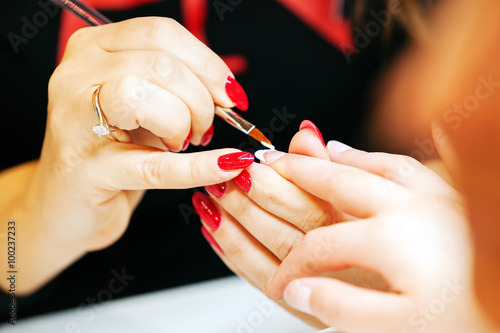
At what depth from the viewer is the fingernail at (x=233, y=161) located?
0.38 m

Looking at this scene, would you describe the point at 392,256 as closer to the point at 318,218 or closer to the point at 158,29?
the point at 318,218

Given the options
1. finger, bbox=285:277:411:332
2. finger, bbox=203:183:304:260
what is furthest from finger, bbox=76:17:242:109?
finger, bbox=285:277:411:332

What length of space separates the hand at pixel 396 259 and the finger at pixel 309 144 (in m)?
0.08

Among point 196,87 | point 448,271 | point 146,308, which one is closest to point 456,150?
point 448,271

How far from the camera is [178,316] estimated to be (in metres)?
0.61

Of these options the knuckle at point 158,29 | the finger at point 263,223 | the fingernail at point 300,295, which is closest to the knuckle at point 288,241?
the finger at point 263,223

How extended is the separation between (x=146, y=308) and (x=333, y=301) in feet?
1.37

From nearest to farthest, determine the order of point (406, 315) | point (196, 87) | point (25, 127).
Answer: point (406, 315) < point (196, 87) < point (25, 127)

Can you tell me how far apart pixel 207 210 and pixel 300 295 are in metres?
0.18

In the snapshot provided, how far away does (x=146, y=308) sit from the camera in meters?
0.63

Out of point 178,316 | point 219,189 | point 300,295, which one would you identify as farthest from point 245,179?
point 178,316

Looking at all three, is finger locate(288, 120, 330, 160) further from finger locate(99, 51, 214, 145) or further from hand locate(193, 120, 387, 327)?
finger locate(99, 51, 214, 145)

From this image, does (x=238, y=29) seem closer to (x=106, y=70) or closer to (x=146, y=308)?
(x=106, y=70)

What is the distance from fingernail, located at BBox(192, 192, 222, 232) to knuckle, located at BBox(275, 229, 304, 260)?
0.25ft
